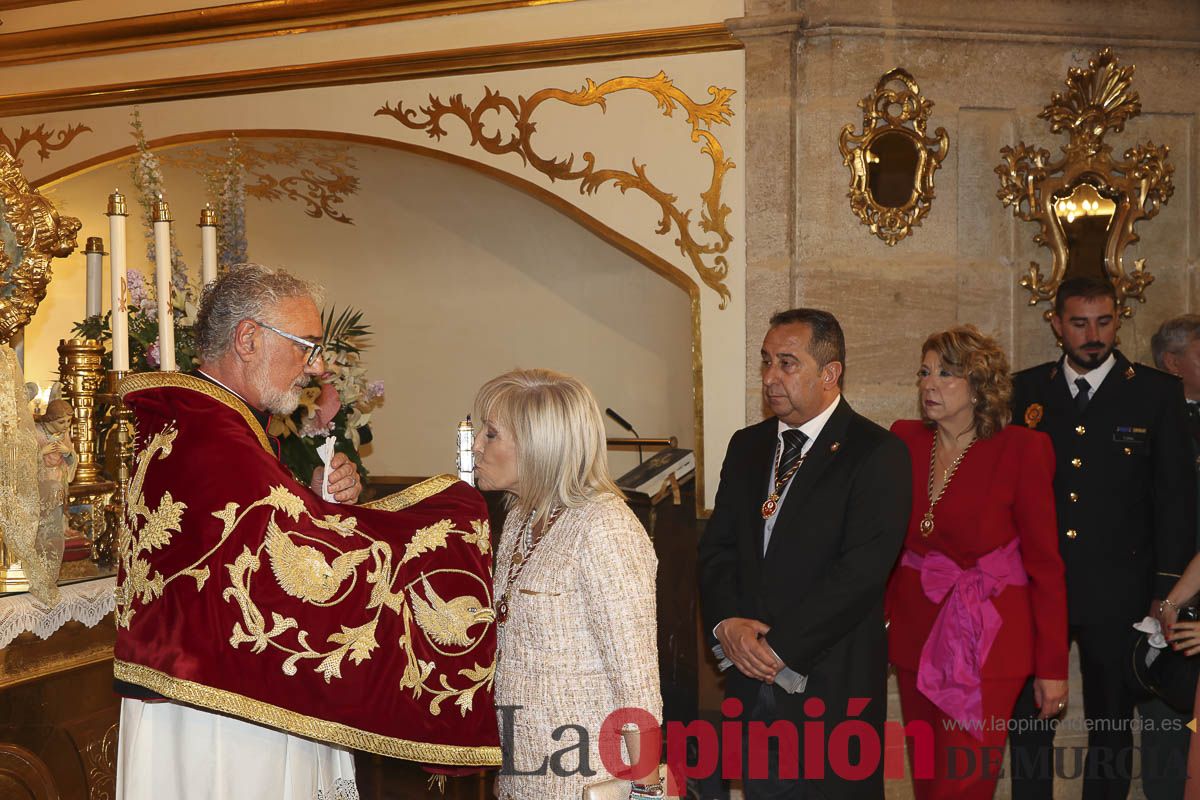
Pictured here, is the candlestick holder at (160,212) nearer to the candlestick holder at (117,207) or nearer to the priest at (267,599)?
the candlestick holder at (117,207)

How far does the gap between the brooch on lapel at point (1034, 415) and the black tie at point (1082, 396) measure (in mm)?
125

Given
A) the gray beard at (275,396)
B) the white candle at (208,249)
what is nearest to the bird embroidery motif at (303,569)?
the gray beard at (275,396)

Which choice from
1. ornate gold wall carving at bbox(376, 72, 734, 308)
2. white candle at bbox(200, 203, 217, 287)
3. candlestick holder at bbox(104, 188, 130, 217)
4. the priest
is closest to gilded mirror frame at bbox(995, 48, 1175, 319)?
ornate gold wall carving at bbox(376, 72, 734, 308)

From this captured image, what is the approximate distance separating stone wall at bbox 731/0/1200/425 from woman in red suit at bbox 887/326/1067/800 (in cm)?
99

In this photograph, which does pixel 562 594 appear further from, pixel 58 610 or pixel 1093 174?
pixel 1093 174

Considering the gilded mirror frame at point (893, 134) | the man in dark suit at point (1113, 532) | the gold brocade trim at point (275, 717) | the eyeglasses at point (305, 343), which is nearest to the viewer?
the gold brocade trim at point (275, 717)

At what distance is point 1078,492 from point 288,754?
2.95m

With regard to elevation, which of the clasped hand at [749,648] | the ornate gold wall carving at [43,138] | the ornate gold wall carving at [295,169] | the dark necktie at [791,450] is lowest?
the clasped hand at [749,648]

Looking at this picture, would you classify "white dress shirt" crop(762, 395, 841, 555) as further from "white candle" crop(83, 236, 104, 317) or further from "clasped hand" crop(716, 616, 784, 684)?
"white candle" crop(83, 236, 104, 317)

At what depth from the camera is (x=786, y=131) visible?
4.52 m

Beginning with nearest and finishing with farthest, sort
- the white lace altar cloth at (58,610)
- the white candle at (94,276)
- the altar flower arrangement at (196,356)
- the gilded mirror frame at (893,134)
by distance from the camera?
the white lace altar cloth at (58,610)
the white candle at (94,276)
the altar flower arrangement at (196,356)
the gilded mirror frame at (893,134)

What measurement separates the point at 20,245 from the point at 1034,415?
3334 millimetres

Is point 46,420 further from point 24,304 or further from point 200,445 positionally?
point 200,445

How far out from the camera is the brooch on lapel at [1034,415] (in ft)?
13.4
